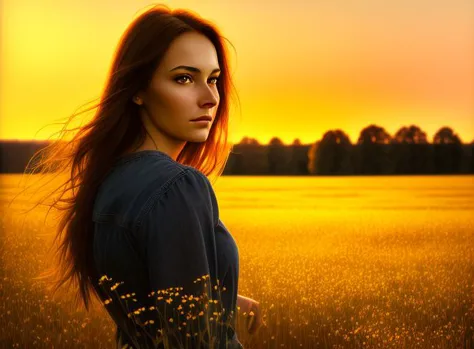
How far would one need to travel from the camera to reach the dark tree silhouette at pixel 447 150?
7.04m

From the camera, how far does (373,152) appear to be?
8.92 m

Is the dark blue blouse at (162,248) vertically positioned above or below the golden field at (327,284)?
above

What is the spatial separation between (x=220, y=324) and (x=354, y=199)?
727 centimetres

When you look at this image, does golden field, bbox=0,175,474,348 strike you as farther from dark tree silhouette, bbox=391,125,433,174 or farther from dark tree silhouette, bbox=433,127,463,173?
dark tree silhouette, bbox=391,125,433,174

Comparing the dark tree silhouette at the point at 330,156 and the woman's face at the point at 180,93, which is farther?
the dark tree silhouette at the point at 330,156

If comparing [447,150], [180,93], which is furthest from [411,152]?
[180,93]

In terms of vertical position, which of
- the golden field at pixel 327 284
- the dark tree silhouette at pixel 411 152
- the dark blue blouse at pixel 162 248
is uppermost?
the dark tree silhouette at pixel 411 152

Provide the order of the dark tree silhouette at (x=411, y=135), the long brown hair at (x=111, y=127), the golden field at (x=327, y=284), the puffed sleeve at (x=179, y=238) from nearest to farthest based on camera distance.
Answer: the puffed sleeve at (x=179, y=238) → the long brown hair at (x=111, y=127) → the golden field at (x=327, y=284) → the dark tree silhouette at (x=411, y=135)

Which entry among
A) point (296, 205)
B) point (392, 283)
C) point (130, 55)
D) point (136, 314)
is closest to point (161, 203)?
point (136, 314)

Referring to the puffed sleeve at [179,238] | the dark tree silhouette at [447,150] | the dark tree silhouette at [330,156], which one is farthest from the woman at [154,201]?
the dark tree silhouette at [330,156]

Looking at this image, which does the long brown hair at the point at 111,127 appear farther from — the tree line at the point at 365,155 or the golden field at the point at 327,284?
the tree line at the point at 365,155

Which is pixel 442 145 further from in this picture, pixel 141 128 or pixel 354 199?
pixel 141 128

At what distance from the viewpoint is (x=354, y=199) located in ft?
30.1

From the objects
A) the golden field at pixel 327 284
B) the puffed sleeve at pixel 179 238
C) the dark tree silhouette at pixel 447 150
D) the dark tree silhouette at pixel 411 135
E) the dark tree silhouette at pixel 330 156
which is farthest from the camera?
the dark tree silhouette at pixel 330 156
